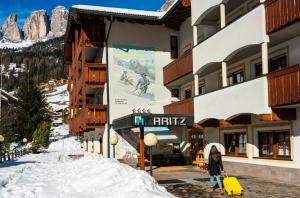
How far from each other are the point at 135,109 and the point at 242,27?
48.1ft

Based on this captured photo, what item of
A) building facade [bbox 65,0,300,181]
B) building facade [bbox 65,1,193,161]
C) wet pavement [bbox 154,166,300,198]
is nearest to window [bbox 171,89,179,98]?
building facade [bbox 65,0,300,181]

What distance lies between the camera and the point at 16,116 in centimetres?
5856

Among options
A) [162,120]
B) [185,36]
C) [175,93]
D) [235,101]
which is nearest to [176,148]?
[175,93]

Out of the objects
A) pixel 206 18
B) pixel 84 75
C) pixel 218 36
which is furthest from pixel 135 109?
pixel 218 36

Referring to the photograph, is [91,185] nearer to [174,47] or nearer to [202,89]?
[202,89]

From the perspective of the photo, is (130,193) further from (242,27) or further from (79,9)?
(79,9)

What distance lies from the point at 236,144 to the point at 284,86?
24.4ft

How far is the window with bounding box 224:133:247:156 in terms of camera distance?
21.0 meters

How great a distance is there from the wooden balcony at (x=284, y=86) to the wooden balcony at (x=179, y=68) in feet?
30.4

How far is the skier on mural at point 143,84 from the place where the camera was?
102ft

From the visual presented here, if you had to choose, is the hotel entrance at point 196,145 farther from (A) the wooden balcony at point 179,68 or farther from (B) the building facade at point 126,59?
(A) the wooden balcony at point 179,68

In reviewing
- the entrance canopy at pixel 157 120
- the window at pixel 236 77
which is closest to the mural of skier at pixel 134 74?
the entrance canopy at pixel 157 120

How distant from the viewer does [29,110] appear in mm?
59688

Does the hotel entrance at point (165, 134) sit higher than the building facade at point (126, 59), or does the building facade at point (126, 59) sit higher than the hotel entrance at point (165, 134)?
the building facade at point (126, 59)
